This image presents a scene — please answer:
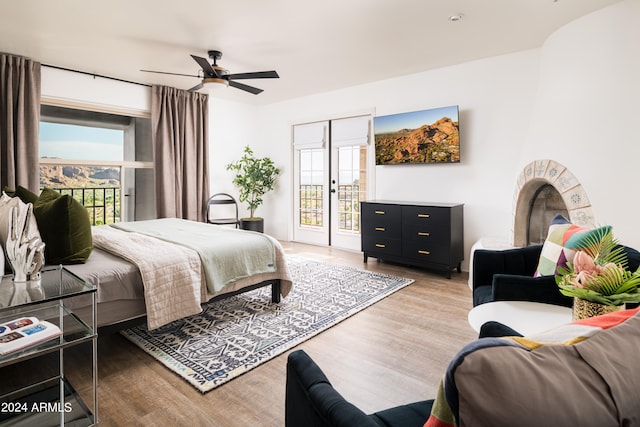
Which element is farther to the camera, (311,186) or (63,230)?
(311,186)

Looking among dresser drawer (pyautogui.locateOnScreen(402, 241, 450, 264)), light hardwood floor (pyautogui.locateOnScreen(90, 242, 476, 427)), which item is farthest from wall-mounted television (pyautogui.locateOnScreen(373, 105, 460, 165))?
light hardwood floor (pyautogui.locateOnScreen(90, 242, 476, 427))

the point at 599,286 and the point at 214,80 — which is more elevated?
the point at 214,80

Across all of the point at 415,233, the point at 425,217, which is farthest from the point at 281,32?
the point at 415,233

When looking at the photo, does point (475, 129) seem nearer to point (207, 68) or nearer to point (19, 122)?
point (207, 68)

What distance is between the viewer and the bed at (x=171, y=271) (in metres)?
2.22

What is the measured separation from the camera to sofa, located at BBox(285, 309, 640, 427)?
1.55 ft

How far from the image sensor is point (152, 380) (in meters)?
2.05

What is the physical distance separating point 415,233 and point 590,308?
123 inches

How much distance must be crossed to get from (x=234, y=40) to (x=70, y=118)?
2797 millimetres

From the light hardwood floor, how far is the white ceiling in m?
2.54

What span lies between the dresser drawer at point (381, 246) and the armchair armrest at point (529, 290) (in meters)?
2.56

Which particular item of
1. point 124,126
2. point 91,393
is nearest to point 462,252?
point 91,393

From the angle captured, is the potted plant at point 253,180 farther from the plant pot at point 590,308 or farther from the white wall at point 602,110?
the plant pot at point 590,308

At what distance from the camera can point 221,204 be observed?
20.7ft
